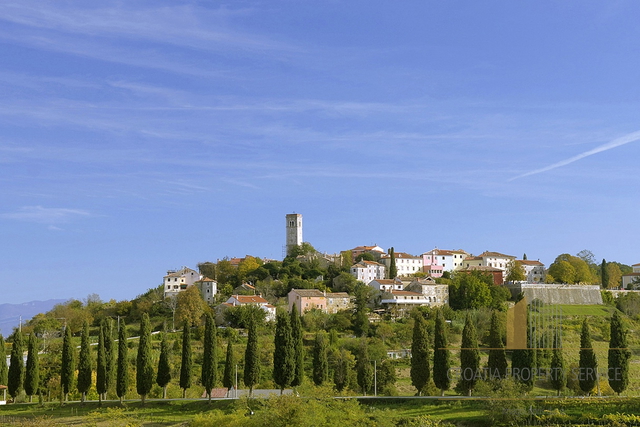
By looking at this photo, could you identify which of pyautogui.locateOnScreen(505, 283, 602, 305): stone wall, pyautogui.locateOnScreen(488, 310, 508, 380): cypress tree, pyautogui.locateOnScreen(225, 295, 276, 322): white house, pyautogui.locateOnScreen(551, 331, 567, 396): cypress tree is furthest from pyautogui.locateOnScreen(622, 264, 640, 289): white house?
pyautogui.locateOnScreen(488, 310, 508, 380): cypress tree

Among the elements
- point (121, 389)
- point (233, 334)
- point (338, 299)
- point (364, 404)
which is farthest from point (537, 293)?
point (121, 389)

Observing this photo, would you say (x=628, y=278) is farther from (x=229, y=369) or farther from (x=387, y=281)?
(x=229, y=369)

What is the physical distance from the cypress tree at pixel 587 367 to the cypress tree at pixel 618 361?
2.63 feet

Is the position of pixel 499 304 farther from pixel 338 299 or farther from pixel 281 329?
pixel 281 329

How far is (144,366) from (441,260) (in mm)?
64958

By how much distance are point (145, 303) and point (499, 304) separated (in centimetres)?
3632

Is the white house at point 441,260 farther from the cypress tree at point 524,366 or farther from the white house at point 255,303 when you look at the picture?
the cypress tree at point 524,366

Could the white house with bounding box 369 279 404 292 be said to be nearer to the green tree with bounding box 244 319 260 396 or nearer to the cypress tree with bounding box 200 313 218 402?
the green tree with bounding box 244 319 260 396

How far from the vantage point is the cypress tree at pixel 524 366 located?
39.9 m

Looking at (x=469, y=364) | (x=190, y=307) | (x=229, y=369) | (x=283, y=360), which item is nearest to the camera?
(x=283, y=360)

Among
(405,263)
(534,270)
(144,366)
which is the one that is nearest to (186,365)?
(144,366)

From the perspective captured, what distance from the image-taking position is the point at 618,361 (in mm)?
38031

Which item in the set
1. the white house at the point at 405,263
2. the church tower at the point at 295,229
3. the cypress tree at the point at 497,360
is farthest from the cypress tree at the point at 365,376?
the church tower at the point at 295,229

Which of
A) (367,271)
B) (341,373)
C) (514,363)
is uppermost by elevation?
(367,271)
